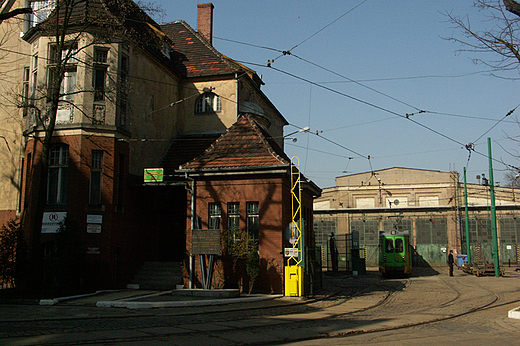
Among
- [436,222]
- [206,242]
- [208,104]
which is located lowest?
[206,242]

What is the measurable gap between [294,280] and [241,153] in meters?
5.68

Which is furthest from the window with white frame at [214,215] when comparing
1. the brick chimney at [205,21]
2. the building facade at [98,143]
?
the brick chimney at [205,21]

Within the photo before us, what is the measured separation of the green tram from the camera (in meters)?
31.1

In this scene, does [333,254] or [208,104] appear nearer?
[208,104]

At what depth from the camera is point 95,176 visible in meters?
19.2

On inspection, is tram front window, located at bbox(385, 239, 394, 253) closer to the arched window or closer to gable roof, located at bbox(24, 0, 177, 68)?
the arched window

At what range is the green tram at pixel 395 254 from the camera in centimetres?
3109

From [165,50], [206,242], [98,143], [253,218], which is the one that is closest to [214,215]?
[253,218]

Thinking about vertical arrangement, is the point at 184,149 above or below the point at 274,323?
above

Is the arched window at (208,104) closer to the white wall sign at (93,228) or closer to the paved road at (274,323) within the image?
the white wall sign at (93,228)

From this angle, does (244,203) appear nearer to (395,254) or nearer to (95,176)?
(95,176)

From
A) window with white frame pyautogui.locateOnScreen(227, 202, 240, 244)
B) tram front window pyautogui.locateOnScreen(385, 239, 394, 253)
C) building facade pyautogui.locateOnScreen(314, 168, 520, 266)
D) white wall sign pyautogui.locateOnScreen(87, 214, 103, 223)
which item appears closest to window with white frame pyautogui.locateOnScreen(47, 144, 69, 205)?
white wall sign pyautogui.locateOnScreen(87, 214, 103, 223)

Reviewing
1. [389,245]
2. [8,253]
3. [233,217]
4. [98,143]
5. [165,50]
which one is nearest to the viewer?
[8,253]

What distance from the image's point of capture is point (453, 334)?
10.1 m
